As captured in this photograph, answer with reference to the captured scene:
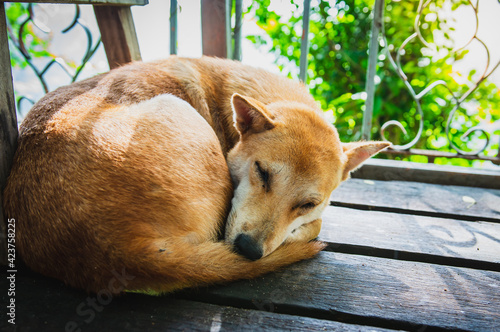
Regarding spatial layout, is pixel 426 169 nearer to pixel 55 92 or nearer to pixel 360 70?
pixel 360 70

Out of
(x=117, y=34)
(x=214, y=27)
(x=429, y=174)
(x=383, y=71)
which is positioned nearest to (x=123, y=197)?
(x=117, y=34)

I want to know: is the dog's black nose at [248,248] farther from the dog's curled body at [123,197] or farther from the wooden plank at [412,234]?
Answer: the wooden plank at [412,234]

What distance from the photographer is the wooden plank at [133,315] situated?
1201mm

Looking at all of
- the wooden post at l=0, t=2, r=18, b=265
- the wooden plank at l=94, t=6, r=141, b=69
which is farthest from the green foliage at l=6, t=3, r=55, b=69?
the wooden post at l=0, t=2, r=18, b=265

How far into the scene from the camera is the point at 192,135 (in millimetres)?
1783

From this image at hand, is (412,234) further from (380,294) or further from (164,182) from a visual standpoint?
(164,182)

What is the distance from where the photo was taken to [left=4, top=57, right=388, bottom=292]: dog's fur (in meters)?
1.31

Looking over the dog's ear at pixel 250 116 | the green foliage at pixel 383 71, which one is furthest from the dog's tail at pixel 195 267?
the green foliage at pixel 383 71

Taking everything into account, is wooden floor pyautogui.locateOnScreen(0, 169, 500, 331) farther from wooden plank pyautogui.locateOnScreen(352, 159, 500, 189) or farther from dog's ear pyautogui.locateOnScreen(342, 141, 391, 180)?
wooden plank pyautogui.locateOnScreen(352, 159, 500, 189)

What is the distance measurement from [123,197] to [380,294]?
1220mm

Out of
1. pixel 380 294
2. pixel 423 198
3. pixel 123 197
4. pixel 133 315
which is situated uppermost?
pixel 123 197

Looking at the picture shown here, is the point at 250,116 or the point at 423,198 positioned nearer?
the point at 250,116

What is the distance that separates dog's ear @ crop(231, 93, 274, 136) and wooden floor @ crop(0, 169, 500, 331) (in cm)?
78

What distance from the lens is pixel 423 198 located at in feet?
8.85
